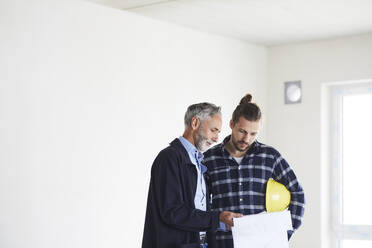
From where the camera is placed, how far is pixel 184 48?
202 inches

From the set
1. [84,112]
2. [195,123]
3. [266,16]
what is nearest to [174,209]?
[195,123]

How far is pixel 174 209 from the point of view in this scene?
7.86 feet

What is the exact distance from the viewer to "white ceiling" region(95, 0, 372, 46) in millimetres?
4414

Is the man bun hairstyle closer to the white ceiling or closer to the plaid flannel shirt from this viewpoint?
the plaid flannel shirt

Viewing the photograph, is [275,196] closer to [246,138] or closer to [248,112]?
[246,138]

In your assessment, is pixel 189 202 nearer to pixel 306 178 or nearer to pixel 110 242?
pixel 110 242

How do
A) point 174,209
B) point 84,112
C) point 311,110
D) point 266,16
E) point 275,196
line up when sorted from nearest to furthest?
point 174,209 → point 275,196 → point 84,112 → point 266,16 → point 311,110

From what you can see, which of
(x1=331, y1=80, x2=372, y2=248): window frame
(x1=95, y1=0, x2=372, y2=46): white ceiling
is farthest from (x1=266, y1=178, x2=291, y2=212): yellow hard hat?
(x1=331, y1=80, x2=372, y2=248): window frame

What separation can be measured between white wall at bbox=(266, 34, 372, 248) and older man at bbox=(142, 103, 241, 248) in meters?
3.17

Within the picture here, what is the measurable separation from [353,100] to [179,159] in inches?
139

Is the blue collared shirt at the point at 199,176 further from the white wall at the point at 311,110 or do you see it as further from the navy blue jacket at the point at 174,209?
the white wall at the point at 311,110

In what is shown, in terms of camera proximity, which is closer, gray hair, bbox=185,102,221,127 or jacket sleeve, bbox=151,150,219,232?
jacket sleeve, bbox=151,150,219,232

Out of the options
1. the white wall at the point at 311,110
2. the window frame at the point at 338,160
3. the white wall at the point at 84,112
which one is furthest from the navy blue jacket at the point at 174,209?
the window frame at the point at 338,160

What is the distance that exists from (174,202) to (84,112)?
2.01 metres
